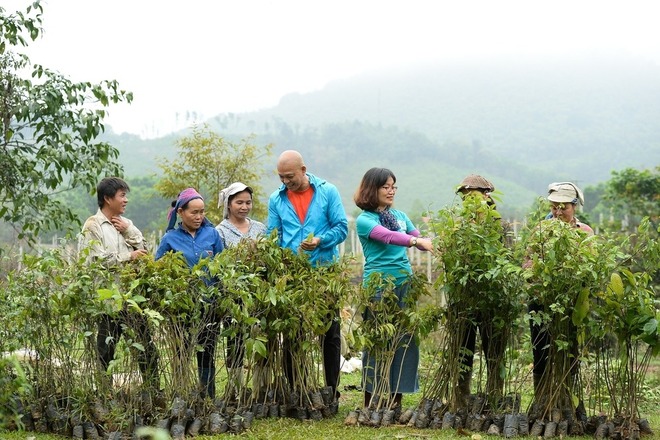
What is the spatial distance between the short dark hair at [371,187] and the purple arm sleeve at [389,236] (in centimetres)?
20

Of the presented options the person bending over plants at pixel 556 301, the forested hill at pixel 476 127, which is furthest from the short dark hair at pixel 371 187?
the forested hill at pixel 476 127

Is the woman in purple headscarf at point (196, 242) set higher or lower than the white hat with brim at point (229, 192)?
lower

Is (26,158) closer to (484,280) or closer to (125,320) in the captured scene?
(125,320)

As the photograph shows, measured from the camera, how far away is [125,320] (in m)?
5.07

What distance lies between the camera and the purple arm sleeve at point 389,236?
18.8 feet

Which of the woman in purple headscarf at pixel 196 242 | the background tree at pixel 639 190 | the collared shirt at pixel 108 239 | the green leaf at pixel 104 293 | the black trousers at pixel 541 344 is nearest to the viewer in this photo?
the green leaf at pixel 104 293

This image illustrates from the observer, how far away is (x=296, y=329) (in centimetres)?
570

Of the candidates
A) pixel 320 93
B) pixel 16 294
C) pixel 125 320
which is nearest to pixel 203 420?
pixel 125 320

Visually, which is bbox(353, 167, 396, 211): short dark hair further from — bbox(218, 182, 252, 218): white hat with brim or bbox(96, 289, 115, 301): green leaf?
bbox(96, 289, 115, 301): green leaf

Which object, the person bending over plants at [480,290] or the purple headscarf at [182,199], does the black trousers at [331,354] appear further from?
the purple headscarf at [182,199]

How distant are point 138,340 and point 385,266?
178 cm

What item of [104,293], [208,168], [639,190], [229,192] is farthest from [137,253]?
[639,190]

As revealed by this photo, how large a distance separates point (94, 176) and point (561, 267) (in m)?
3.32

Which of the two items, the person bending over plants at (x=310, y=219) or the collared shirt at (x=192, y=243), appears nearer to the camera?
the collared shirt at (x=192, y=243)
